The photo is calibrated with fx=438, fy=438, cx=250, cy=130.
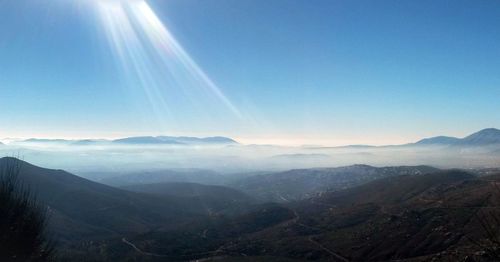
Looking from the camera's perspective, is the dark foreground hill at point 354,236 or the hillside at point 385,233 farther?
the dark foreground hill at point 354,236

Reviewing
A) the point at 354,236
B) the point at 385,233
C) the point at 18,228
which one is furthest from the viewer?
the point at 354,236

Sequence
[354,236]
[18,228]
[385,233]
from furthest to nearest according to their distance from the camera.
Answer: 1. [354,236]
2. [385,233]
3. [18,228]

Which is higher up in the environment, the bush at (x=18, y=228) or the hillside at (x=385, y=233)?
the bush at (x=18, y=228)

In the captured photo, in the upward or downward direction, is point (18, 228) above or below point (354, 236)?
above

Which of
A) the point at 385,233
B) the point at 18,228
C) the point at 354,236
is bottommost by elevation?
the point at 354,236

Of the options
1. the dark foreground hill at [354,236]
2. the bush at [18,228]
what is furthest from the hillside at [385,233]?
the bush at [18,228]

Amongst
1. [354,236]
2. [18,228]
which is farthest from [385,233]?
[18,228]

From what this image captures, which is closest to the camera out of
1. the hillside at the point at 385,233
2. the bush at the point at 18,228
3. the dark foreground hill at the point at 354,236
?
the bush at the point at 18,228

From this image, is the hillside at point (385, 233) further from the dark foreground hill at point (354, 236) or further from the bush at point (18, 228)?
the bush at point (18, 228)

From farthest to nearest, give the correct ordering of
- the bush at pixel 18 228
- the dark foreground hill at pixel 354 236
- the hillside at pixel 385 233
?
the dark foreground hill at pixel 354 236 < the hillside at pixel 385 233 < the bush at pixel 18 228

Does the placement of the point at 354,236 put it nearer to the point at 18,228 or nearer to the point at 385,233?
the point at 385,233

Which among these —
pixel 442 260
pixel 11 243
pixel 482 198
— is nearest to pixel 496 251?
pixel 11 243
